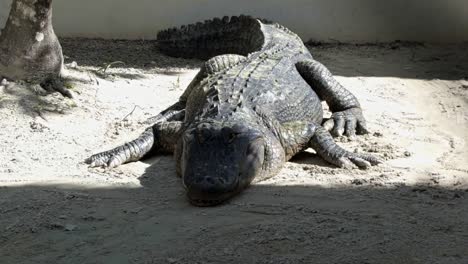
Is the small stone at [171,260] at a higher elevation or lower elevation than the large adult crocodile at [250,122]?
lower

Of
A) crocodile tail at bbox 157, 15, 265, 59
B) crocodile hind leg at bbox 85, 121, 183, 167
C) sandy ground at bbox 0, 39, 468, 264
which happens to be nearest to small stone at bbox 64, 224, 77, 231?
sandy ground at bbox 0, 39, 468, 264

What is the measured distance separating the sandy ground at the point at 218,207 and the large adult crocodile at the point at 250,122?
0.12 m

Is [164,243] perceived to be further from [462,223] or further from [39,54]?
[39,54]

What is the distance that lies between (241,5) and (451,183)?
4945 millimetres

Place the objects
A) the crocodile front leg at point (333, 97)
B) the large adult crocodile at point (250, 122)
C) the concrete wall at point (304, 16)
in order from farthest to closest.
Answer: the concrete wall at point (304, 16)
the crocodile front leg at point (333, 97)
the large adult crocodile at point (250, 122)

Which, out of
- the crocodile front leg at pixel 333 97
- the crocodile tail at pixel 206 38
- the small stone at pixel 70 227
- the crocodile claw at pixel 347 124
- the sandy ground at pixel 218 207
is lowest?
the small stone at pixel 70 227

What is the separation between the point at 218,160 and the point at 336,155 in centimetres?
105

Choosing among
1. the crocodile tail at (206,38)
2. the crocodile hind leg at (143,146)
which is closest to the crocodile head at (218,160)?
the crocodile hind leg at (143,146)

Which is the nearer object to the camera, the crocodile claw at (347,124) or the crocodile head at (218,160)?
the crocodile head at (218,160)

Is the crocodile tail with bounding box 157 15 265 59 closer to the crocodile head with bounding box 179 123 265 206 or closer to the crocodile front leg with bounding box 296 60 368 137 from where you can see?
the crocodile front leg with bounding box 296 60 368 137

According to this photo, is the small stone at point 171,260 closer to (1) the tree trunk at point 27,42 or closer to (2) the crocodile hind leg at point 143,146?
(2) the crocodile hind leg at point 143,146

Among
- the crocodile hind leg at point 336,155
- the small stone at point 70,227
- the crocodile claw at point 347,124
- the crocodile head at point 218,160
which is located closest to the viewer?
the small stone at point 70,227

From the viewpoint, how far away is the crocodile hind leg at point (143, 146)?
5383 millimetres

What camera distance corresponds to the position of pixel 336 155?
532 cm
